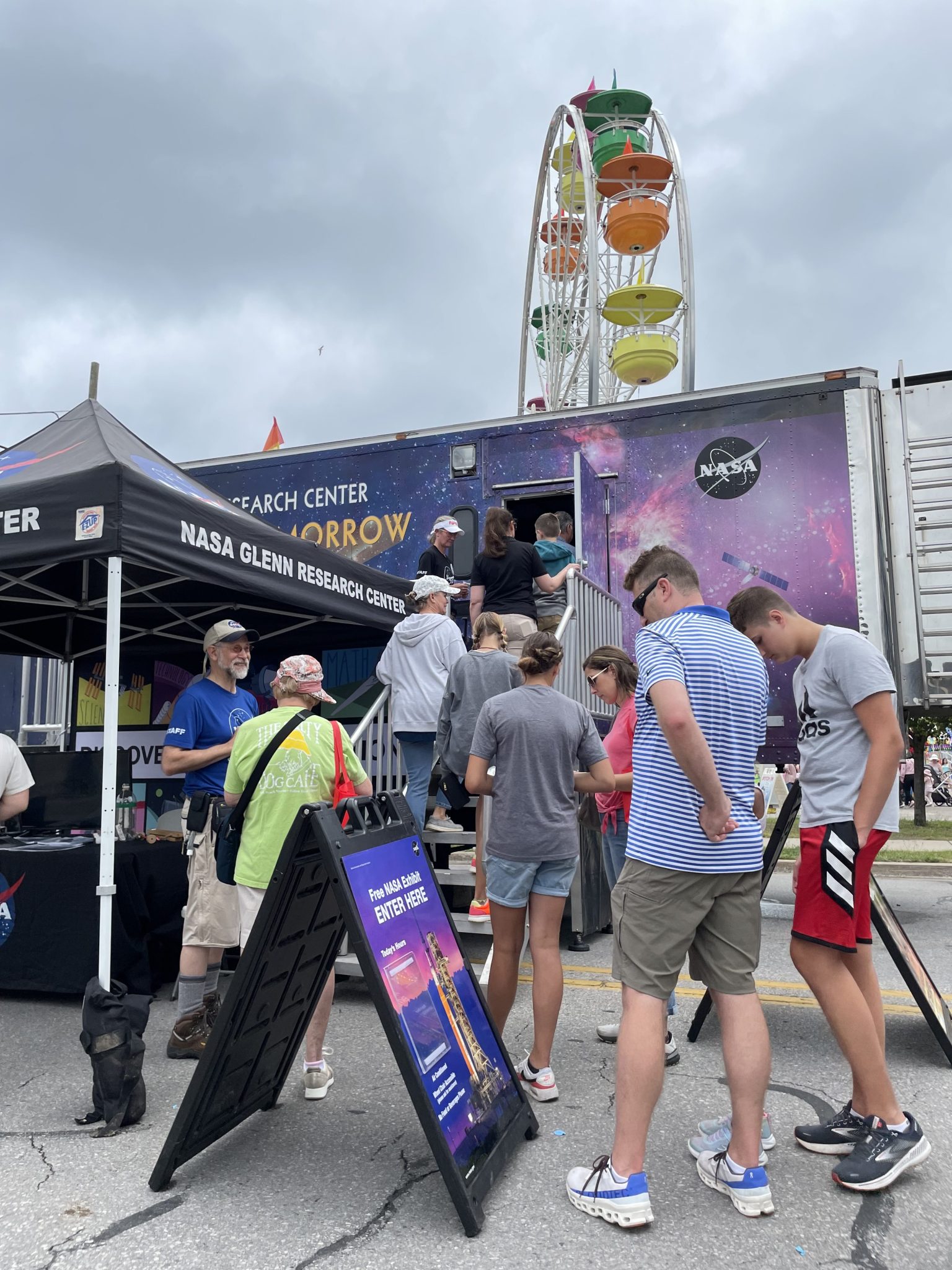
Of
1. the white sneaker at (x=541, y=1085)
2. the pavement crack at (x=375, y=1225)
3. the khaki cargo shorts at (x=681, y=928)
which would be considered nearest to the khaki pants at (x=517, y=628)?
the white sneaker at (x=541, y=1085)

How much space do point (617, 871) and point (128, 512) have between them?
2.91 m

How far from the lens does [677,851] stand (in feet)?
8.77

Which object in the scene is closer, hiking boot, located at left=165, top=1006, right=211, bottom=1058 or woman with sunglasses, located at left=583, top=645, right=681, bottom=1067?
hiking boot, located at left=165, top=1006, right=211, bottom=1058

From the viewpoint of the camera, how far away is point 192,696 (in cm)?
468

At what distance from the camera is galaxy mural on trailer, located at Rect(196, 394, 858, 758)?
688 centimetres

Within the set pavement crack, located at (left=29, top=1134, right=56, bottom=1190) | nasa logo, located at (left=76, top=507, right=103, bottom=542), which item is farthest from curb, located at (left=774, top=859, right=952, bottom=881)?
pavement crack, located at (left=29, top=1134, right=56, bottom=1190)

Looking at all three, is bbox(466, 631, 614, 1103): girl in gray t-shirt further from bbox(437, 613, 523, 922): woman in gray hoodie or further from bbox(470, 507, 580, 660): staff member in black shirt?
bbox(470, 507, 580, 660): staff member in black shirt

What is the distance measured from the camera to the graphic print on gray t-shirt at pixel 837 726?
301 centimetres

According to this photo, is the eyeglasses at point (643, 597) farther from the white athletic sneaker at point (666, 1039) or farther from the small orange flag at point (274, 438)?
the small orange flag at point (274, 438)

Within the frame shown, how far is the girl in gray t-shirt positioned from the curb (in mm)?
8003

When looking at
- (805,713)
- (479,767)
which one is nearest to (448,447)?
(479,767)

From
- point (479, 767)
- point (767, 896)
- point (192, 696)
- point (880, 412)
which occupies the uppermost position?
Result: point (880, 412)

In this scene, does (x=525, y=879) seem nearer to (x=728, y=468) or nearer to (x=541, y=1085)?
(x=541, y=1085)

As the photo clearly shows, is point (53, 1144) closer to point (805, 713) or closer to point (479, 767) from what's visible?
point (479, 767)
